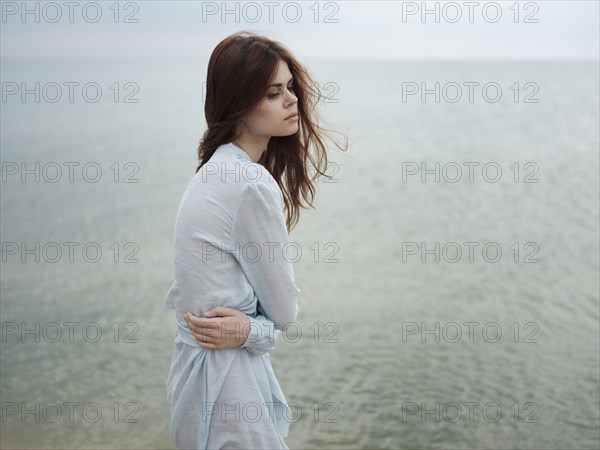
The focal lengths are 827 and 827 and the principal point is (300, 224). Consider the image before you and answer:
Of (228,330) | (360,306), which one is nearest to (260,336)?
(228,330)

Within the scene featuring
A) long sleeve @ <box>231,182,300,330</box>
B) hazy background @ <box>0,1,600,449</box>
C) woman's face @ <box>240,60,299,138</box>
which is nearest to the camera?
long sleeve @ <box>231,182,300,330</box>

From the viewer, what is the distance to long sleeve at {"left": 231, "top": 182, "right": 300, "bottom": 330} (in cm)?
152

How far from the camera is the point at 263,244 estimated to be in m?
1.53

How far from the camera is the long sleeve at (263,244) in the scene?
1524 millimetres

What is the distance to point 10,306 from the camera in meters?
5.71

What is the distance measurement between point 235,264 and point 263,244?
0.08m

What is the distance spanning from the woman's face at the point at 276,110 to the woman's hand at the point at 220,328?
0.37 m

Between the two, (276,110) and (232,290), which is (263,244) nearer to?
(232,290)

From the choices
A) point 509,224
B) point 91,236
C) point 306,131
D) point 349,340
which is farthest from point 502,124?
point 306,131

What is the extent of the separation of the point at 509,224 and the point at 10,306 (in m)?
5.69

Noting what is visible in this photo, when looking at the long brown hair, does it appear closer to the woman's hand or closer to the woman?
the woman

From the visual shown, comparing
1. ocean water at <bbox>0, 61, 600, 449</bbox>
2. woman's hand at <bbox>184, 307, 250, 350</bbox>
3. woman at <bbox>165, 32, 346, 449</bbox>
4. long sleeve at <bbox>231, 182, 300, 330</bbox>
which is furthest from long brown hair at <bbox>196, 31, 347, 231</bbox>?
ocean water at <bbox>0, 61, 600, 449</bbox>

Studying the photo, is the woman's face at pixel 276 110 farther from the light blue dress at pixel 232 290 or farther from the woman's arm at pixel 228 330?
the woman's arm at pixel 228 330

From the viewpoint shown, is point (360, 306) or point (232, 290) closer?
point (232, 290)
